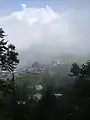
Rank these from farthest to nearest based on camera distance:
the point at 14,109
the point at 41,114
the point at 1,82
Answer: the point at 41,114 < the point at 14,109 < the point at 1,82

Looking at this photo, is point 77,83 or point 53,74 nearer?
point 77,83

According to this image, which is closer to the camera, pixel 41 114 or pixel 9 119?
pixel 9 119

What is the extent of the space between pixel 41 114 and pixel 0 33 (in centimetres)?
1113

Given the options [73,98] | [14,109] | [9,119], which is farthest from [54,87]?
[9,119]

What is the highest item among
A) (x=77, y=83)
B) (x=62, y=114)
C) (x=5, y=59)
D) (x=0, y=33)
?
(x=0, y=33)

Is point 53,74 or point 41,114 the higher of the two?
point 53,74

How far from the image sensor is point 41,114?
84.9ft

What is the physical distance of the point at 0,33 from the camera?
1645cm

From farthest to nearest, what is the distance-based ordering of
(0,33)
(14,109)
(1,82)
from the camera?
(14,109)
(0,33)
(1,82)

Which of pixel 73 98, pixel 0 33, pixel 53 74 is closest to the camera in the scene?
pixel 0 33

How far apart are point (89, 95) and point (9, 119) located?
10739 mm

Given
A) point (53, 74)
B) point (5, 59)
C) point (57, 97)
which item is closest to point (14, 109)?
point (5, 59)

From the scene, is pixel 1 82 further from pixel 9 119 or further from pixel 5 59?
pixel 9 119

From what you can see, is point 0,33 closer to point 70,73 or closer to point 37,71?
point 70,73
